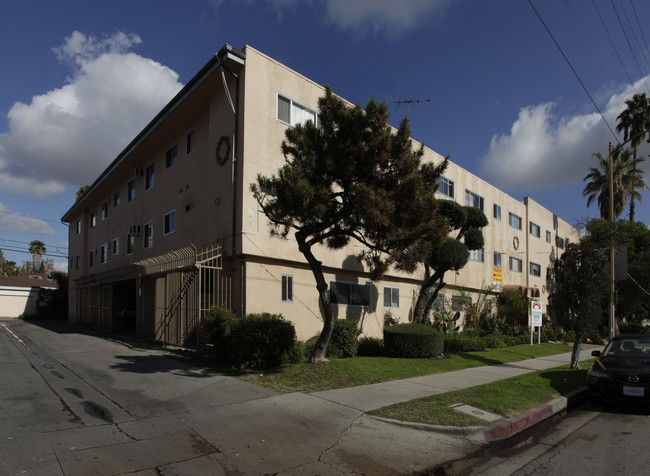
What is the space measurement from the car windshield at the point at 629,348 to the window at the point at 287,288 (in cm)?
877

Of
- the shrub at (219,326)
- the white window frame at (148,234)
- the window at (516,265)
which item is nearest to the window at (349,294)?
the shrub at (219,326)

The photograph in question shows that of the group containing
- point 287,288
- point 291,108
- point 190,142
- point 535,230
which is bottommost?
point 287,288

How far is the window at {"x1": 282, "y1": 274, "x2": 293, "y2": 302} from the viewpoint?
46.6ft

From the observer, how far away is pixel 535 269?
115 feet

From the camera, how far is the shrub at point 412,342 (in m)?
13.9

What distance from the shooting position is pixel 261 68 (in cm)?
1418

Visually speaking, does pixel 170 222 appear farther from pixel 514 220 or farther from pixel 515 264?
pixel 514 220

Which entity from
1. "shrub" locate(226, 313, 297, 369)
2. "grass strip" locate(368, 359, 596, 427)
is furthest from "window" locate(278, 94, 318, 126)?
"grass strip" locate(368, 359, 596, 427)

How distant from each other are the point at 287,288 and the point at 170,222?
6.85 meters

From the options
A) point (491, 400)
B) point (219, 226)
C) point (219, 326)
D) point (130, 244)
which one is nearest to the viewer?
point (491, 400)

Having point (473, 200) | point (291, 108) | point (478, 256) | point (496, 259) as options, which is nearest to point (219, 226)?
point (291, 108)

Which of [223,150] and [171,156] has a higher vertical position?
[171,156]

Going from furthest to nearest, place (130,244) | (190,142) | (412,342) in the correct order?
1. (130,244)
2. (190,142)
3. (412,342)

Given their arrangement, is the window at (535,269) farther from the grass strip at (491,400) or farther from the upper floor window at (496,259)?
the grass strip at (491,400)
